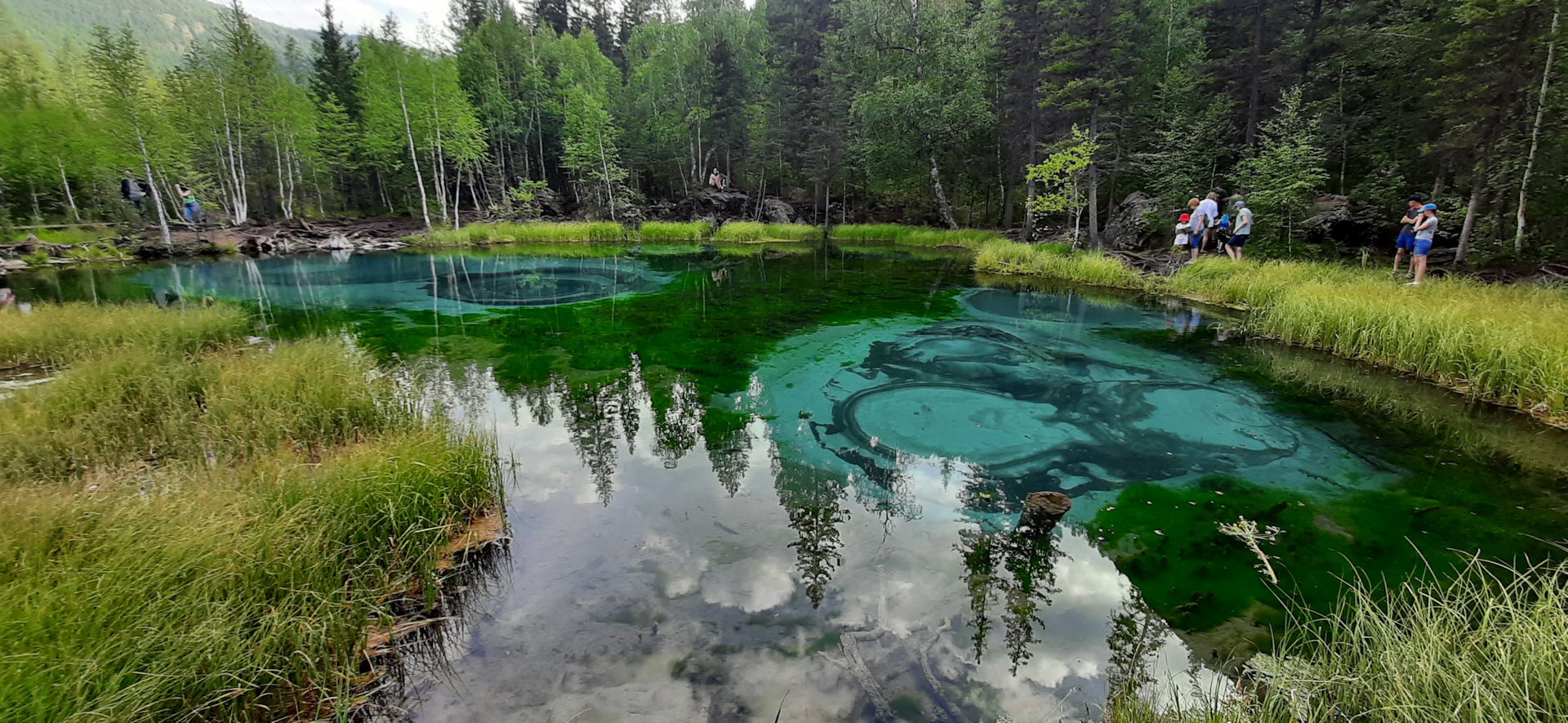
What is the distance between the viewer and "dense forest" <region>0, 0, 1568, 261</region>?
1291 centimetres

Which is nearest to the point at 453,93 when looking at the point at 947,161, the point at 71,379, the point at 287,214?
the point at 287,214

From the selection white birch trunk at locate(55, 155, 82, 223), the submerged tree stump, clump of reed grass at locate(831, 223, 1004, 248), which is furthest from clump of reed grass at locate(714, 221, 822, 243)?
the submerged tree stump

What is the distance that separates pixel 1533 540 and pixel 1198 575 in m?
2.38

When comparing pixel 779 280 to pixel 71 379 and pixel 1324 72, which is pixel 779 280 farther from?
pixel 1324 72

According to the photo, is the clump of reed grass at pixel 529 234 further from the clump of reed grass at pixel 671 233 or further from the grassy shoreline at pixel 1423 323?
the grassy shoreline at pixel 1423 323

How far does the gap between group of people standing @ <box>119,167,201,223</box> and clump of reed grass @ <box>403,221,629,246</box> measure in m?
7.24

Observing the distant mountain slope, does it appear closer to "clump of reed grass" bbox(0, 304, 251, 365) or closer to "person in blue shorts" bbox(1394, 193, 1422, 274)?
"clump of reed grass" bbox(0, 304, 251, 365)

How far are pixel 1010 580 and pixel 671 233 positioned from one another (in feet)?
86.5

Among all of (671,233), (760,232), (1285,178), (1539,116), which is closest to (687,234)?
(671,233)

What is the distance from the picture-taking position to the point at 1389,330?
25.0ft

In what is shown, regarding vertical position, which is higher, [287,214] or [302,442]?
[287,214]

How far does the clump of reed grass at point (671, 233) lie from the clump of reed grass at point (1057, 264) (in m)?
14.1

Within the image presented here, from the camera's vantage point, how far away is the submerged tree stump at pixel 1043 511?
3955 mm

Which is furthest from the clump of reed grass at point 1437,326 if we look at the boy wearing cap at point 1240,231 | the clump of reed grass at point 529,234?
the clump of reed grass at point 529,234
